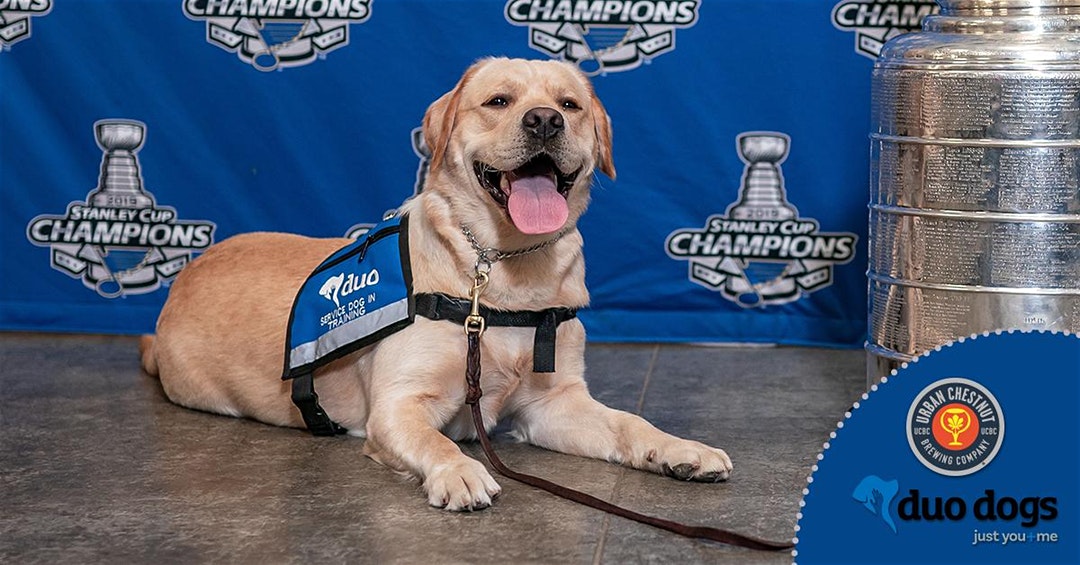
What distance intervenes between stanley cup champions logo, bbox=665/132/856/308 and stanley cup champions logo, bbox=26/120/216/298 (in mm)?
1939

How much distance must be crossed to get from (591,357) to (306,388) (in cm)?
150

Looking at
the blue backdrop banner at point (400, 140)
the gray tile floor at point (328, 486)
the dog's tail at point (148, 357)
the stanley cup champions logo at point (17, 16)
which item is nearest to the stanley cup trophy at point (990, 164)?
the gray tile floor at point (328, 486)

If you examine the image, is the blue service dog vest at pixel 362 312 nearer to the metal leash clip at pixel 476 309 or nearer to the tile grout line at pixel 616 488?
the metal leash clip at pixel 476 309

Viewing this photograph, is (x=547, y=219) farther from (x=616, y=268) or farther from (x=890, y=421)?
(x=616, y=268)

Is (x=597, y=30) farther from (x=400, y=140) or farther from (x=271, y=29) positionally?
(x=271, y=29)

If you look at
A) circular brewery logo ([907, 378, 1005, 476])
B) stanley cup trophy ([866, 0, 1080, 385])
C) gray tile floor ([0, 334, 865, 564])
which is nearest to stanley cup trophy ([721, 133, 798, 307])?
gray tile floor ([0, 334, 865, 564])

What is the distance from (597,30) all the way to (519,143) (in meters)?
1.84

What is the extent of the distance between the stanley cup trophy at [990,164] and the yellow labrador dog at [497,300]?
82 cm

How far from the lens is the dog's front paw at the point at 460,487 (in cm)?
283

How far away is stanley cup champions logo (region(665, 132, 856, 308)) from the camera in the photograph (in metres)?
4.83

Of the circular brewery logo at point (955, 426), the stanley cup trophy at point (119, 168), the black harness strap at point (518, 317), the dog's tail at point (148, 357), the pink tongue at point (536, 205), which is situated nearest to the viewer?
the circular brewery logo at point (955, 426)

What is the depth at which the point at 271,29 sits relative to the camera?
16.1 ft

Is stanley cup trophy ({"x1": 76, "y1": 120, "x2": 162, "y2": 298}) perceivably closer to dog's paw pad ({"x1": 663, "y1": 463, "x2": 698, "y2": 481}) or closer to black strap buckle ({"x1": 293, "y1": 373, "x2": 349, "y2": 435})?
black strap buckle ({"x1": 293, "y1": 373, "x2": 349, "y2": 435})

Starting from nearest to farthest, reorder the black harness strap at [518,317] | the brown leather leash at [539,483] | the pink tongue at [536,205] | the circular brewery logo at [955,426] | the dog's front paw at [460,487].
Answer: the circular brewery logo at [955,426]
the brown leather leash at [539,483]
the dog's front paw at [460,487]
the pink tongue at [536,205]
the black harness strap at [518,317]
